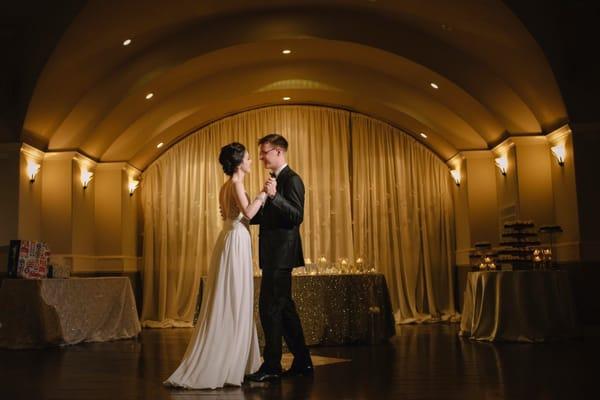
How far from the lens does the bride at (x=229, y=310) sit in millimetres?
3936

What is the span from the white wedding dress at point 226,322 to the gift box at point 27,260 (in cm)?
A: 394

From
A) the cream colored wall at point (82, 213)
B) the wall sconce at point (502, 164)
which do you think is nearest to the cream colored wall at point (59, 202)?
the cream colored wall at point (82, 213)

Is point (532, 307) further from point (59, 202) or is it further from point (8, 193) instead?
point (59, 202)

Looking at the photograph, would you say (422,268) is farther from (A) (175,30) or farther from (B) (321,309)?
(A) (175,30)

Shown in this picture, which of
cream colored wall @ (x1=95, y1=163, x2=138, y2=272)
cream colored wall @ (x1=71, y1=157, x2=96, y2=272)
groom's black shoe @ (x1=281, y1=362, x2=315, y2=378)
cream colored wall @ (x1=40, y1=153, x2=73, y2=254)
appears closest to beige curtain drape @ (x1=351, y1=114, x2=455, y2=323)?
cream colored wall @ (x1=95, y1=163, x2=138, y2=272)

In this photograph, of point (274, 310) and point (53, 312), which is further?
point (53, 312)

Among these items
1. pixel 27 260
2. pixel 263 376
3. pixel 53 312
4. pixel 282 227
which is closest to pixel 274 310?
pixel 263 376

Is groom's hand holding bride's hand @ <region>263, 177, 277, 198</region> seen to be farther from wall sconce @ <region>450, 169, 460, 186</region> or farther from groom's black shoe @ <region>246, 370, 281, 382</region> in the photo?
wall sconce @ <region>450, 169, 460, 186</region>

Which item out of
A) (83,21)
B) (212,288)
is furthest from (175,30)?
(212,288)

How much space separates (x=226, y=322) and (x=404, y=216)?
7.47 m

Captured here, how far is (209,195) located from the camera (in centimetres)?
1132

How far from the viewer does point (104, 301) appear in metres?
7.98

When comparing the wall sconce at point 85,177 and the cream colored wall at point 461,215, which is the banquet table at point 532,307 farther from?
the wall sconce at point 85,177

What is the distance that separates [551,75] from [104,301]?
19.6 feet
